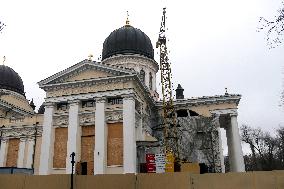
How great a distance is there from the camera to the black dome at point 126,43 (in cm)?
4472

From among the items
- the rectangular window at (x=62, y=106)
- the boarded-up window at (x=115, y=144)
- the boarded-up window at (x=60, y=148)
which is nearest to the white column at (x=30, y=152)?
the boarded-up window at (x=60, y=148)

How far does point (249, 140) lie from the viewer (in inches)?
2977

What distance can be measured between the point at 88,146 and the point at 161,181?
16.5m

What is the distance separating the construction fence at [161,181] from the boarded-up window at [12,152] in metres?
22.3

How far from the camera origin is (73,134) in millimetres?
32000

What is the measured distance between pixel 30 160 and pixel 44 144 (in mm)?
7165

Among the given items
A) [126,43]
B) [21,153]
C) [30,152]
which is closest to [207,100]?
[126,43]

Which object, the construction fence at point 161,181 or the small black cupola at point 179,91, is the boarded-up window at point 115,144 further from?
the small black cupola at point 179,91

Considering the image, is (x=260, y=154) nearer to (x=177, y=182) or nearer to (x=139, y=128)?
(x=139, y=128)

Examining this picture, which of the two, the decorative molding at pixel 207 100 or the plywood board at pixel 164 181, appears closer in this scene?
the plywood board at pixel 164 181

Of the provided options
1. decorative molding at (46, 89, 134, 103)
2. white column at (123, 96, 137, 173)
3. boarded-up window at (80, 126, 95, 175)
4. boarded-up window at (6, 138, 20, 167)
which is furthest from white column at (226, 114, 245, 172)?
boarded-up window at (6, 138, 20, 167)

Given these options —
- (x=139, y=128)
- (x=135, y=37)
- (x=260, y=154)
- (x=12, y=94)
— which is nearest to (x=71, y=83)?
(x=139, y=128)

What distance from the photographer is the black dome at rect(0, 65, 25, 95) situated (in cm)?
4734

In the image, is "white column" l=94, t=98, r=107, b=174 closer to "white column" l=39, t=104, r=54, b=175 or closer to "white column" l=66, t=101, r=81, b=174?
"white column" l=66, t=101, r=81, b=174
